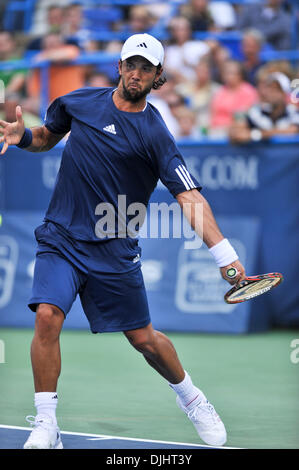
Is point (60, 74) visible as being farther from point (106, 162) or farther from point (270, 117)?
point (106, 162)

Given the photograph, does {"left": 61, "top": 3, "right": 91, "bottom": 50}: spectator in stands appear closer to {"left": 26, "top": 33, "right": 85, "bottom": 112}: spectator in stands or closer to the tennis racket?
{"left": 26, "top": 33, "right": 85, "bottom": 112}: spectator in stands

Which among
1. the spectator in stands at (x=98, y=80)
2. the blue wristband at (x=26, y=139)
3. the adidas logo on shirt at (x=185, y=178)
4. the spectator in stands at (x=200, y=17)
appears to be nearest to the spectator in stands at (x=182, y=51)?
the spectator in stands at (x=200, y=17)

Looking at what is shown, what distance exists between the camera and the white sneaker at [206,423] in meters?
5.12

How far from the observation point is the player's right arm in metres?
5.21

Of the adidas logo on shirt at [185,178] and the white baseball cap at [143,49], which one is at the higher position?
the white baseball cap at [143,49]

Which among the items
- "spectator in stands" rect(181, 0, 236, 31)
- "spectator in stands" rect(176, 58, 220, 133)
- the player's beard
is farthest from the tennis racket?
"spectator in stands" rect(181, 0, 236, 31)

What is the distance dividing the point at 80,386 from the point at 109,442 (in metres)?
2.06

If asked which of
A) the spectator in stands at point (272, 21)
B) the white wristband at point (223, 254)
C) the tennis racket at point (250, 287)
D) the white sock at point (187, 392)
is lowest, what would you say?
the white sock at point (187, 392)

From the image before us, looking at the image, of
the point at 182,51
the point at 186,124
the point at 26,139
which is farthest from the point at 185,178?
the point at 182,51

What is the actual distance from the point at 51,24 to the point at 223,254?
1113cm

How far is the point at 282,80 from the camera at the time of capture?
1041cm

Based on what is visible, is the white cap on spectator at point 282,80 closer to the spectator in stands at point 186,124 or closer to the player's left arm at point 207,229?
the spectator in stands at point 186,124

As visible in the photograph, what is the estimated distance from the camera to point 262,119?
1041 centimetres

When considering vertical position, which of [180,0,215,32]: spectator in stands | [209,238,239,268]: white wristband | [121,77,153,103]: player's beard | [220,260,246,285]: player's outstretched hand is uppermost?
[180,0,215,32]: spectator in stands
